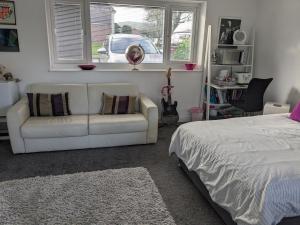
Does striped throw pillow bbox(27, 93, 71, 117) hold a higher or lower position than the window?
lower

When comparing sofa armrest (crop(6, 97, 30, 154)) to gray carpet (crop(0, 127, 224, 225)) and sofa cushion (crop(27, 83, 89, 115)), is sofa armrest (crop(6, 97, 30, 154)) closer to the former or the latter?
gray carpet (crop(0, 127, 224, 225))

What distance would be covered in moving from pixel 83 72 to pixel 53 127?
1.18m

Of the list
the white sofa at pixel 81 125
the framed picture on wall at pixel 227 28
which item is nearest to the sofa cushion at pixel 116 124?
the white sofa at pixel 81 125

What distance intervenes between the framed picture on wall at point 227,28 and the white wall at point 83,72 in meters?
0.09

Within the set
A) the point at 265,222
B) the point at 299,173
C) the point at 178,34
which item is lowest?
the point at 265,222

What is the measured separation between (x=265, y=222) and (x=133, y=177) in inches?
54.5

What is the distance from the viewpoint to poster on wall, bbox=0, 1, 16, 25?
3277 mm

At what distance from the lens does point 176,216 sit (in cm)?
197

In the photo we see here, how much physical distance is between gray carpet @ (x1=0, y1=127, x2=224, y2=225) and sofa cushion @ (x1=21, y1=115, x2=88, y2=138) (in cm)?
26

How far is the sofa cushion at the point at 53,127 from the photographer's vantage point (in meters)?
2.86

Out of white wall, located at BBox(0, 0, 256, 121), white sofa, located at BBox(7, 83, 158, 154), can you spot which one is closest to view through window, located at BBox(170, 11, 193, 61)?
white wall, located at BBox(0, 0, 256, 121)

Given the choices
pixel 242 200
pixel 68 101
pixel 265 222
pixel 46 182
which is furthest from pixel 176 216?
pixel 68 101

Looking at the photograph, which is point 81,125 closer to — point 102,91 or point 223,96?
point 102,91

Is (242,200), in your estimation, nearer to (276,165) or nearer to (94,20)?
(276,165)
